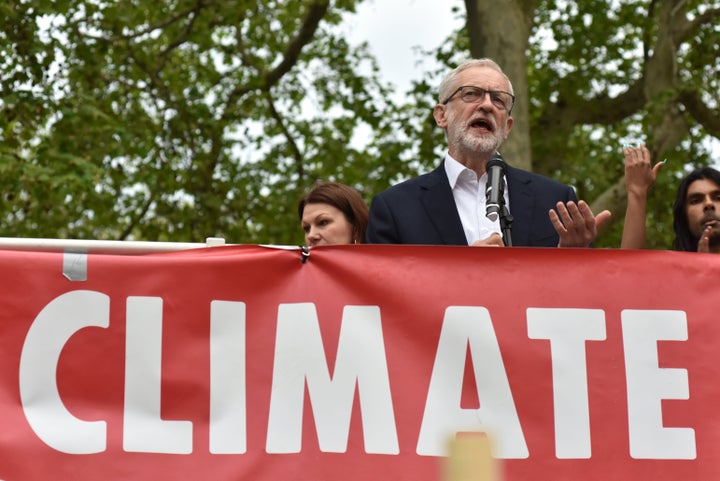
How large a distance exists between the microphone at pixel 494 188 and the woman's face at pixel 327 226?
1052 mm

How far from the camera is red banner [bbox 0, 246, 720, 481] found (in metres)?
3.88

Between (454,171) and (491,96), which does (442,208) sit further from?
(491,96)

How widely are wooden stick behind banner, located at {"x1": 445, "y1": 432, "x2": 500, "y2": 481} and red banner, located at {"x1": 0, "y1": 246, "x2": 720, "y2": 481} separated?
4 cm

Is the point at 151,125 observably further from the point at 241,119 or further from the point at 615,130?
the point at 615,130

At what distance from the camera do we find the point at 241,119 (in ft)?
53.7

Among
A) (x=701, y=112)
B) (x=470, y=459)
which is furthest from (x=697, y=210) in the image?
(x=701, y=112)

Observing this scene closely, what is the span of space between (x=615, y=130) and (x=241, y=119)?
4.95 meters

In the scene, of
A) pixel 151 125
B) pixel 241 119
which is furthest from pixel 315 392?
pixel 241 119

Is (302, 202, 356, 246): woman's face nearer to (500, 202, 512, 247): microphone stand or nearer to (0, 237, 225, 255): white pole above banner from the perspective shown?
(500, 202, 512, 247): microphone stand

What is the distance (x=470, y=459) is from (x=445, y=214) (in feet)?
4.92

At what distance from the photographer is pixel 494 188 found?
4184 millimetres

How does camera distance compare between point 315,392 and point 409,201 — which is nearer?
point 315,392

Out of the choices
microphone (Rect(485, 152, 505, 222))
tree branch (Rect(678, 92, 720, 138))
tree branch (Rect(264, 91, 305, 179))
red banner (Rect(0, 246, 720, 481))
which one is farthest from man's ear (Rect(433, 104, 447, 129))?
tree branch (Rect(264, 91, 305, 179))

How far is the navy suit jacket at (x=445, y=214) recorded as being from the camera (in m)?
4.62
